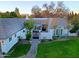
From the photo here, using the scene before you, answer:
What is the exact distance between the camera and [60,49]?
2.10m

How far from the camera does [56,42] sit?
2.11m

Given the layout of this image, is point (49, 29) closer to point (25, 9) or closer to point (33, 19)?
point (33, 19)

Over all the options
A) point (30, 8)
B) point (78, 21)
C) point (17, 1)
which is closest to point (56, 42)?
point (78, 21)

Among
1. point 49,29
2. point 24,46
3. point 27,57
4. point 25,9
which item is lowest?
point 27,57

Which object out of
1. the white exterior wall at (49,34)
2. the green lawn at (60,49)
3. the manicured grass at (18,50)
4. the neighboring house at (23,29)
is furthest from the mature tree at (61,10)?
the manicured grass at (18,50)

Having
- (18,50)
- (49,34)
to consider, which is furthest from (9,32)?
(49,34)

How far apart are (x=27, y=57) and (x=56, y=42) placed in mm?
413

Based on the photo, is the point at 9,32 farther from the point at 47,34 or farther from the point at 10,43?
the point at 47,34

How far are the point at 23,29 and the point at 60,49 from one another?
0.52 m

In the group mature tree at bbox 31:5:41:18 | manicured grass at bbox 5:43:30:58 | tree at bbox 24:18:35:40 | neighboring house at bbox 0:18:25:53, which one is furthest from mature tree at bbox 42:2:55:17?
manicured grass at bbox 5:43:30:58

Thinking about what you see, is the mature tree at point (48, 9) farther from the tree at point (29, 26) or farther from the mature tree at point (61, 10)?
the tree at point (29, 26)

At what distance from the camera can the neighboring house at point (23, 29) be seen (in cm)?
201

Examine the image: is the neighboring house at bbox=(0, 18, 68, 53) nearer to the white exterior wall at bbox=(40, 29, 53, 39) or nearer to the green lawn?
the white exterior wall at bbox=(40, 29, 53, 39)

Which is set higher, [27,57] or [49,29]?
[49,29]
